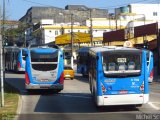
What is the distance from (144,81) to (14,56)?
1707 inches

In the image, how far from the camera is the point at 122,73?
20.7 m

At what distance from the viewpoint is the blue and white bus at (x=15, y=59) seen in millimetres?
59713

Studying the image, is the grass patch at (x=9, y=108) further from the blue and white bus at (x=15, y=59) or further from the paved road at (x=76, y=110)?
the blue and white bus at (x=15, y=59)

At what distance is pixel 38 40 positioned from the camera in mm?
125125

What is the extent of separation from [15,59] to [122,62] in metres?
42.3

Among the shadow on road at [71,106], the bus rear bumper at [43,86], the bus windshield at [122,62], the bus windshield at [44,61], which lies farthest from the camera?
the bus windshield at [44,61]

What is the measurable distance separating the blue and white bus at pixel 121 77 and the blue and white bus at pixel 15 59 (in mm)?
36544

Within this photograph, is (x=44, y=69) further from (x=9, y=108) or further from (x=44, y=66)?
(x=9, y=108)

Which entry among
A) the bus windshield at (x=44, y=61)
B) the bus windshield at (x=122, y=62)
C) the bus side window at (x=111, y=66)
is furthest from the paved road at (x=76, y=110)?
the bus windshield at (x=44, y=61)

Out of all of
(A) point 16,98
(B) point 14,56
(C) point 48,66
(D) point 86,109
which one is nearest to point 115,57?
(D) point 86,109

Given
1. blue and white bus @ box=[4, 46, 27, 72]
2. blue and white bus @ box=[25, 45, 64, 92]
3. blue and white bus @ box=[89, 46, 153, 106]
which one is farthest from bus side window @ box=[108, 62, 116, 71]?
blue and white bus @ box=[4, 46, 27, 72]

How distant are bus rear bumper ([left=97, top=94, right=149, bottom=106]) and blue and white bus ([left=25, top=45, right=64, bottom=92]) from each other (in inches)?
441

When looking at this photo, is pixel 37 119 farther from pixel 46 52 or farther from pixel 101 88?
pixel 46 52

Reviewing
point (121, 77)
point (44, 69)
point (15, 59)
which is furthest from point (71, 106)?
point (15, 59)
